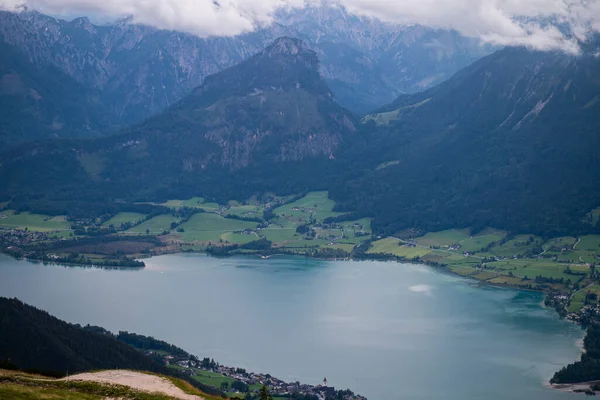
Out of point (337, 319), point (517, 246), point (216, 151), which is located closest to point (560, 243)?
point (517, 246)

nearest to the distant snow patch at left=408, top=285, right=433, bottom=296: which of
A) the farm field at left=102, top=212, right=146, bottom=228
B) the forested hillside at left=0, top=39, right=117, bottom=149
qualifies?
the farm field at left=102, top=212, right=146, bottom=228

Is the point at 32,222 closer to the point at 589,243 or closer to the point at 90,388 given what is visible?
the point at 589,243

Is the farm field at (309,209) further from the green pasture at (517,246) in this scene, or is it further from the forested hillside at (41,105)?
the forested hillside at (41,105)

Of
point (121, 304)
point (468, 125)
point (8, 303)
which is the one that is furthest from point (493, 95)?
point (8, 303)

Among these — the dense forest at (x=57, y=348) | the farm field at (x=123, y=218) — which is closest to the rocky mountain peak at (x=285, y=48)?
the farm field at (x=123, y=218)

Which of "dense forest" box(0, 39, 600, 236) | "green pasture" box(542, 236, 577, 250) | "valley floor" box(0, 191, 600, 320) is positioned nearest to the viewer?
"valley floor" box(0, 191, 600, 320)

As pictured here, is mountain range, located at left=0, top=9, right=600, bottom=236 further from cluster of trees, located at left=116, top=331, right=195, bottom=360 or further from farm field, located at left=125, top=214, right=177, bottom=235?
cluster of trees, located at left=116, top=331, right=195, bottom=360

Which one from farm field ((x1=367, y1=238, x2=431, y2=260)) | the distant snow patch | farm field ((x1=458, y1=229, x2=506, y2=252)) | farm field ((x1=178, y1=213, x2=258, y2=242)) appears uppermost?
farm field ((x1=178, y1=213, x2=258, y2=242))
